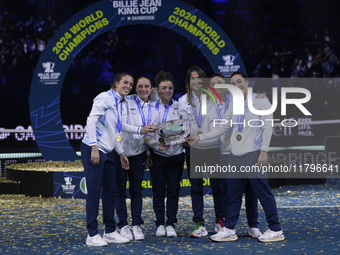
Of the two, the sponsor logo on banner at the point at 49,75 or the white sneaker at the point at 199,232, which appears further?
the sponsor logo on banner at the point at 49,75

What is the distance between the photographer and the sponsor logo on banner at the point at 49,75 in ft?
24.1

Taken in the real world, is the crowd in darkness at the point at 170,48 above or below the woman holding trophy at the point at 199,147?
above

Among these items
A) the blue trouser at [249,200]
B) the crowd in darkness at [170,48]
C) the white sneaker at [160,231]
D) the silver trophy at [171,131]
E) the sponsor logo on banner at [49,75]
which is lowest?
the white sneaker at [160,231]

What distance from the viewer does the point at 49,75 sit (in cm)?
736

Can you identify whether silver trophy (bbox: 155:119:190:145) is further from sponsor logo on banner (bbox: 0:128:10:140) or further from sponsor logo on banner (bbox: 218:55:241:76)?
sponsor logo on banner (bbox: 0:128:10:140)

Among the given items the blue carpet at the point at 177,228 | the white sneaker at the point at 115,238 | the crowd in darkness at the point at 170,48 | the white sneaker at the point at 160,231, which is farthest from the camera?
the crowd in darkness at the point at 170,48

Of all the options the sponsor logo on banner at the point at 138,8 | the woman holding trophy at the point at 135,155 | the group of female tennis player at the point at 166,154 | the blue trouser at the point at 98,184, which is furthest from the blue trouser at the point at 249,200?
the sponsor logo on banner at the point at 138,8

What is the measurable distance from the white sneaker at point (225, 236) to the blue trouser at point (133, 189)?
2.42 feet

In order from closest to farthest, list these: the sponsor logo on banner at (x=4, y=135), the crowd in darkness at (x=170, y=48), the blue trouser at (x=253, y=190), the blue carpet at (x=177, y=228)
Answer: the blue carpet at (x=177, y=228), the blue trouser at (x=253, y=190), the sponsor logo on banner at (x=4, y=135), the crowd in darkness at (x=170, y=48)

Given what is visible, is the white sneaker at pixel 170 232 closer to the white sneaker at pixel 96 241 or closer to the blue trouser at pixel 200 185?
the blue trouser at pixel 200 185

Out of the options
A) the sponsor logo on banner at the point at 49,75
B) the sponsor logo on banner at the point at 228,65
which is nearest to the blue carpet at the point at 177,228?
the sponsor logo on banner at the point at 49,75

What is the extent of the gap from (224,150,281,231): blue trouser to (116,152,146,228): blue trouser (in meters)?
0.84

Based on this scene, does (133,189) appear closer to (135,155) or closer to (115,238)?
(135,155)

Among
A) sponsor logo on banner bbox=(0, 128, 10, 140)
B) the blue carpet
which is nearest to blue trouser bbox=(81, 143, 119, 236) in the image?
the blue carpet
